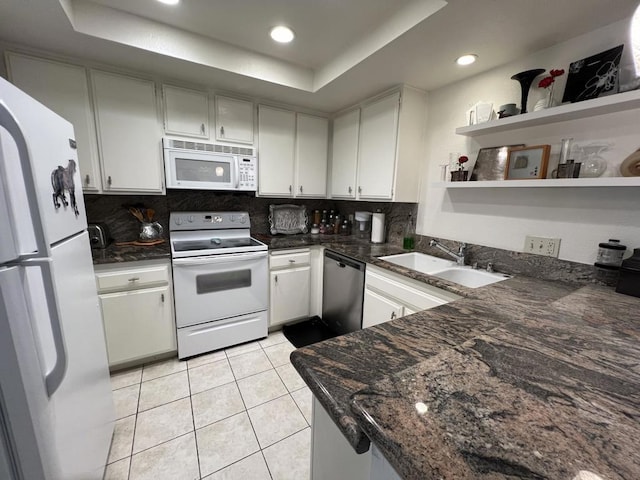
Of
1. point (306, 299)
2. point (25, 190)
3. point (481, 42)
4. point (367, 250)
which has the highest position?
point (481, 42)

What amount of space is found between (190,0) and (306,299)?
233 cm

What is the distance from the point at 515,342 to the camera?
0.73 metres

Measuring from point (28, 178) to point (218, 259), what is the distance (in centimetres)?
142

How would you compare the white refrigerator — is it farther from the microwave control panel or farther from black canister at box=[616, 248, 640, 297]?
black canister at box=[616, 248, 640, 297]

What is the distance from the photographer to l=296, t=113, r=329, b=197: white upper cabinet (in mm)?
2648

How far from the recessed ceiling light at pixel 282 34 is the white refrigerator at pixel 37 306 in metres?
1.33

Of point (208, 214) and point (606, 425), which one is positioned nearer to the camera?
point (606, 425)

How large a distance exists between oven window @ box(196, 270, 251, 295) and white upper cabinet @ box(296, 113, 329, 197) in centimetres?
104

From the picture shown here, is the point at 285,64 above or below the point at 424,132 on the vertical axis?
above

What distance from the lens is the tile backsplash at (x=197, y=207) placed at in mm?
2182

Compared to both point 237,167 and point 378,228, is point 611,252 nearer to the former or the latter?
point 378,228

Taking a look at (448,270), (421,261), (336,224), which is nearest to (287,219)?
(336,224)

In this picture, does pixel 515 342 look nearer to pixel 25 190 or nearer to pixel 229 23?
pixel 25 190

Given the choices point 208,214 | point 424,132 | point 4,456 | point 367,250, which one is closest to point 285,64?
point 424,132
